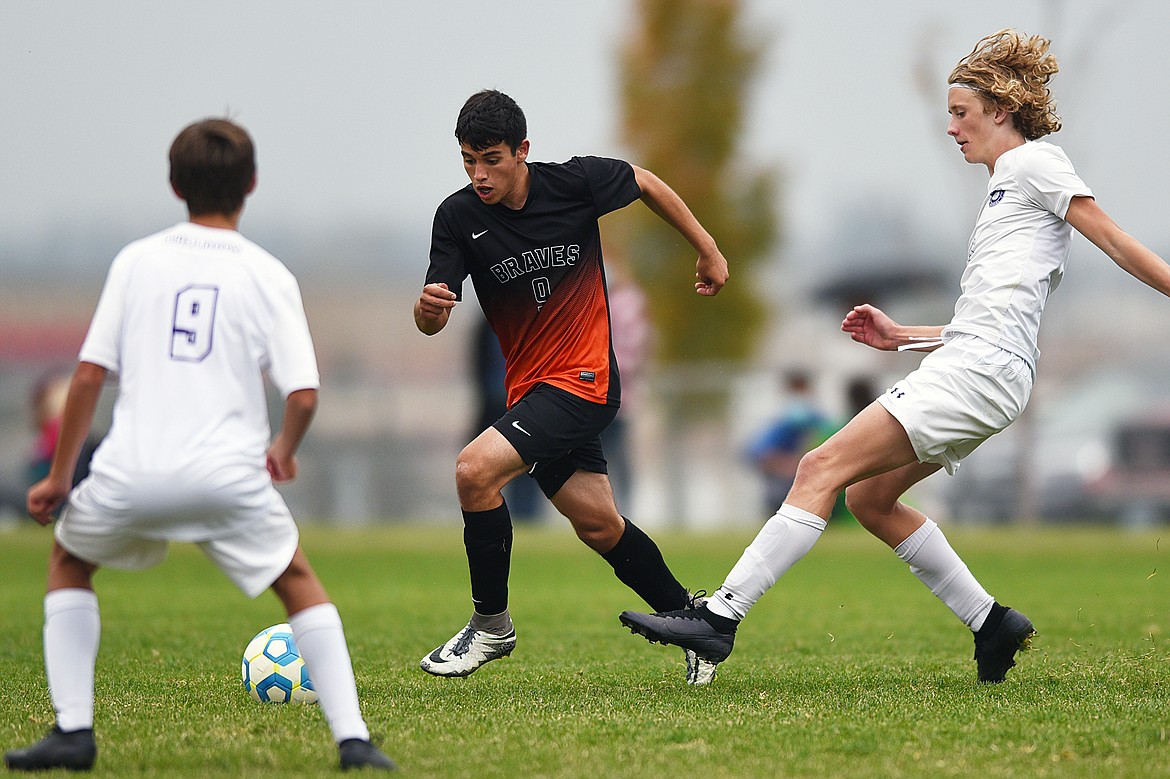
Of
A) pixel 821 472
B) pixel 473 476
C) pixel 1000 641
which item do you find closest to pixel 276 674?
pixel 473 476

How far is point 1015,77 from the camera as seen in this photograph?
5250 millimetres

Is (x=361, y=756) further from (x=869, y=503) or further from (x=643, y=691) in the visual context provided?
(x=869, y=503)

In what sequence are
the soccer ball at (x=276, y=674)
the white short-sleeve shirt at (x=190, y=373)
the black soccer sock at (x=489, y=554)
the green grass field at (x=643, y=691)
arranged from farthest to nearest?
the black soccer sock at (x=489, y=554) → the soccer ball at (x=276, y=674) → the green grass field at (x=643, y=691) → the white short-sleeve shirt at (x=190, y=373)

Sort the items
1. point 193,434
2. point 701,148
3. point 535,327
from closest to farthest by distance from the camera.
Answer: point 193,434, point 535,327, point 701,148

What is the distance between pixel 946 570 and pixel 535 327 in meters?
1.78

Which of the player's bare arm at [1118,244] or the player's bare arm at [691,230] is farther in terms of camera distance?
the player's bare arm at [691,230]

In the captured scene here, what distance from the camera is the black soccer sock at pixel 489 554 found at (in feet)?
18.2

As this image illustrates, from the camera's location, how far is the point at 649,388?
19.5 m

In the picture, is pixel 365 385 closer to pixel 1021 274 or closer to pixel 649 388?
pixel 649 388

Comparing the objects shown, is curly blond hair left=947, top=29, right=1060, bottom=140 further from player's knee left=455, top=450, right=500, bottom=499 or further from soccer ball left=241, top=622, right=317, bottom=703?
soccer ball left=241, top=622, right=317, bottom=703

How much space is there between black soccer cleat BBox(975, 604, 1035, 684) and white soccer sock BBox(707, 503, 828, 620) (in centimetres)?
82

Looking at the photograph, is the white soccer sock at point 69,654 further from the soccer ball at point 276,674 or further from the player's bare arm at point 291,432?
the soccer ball at point 276,674

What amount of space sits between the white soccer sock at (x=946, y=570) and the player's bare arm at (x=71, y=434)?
10.1 ft

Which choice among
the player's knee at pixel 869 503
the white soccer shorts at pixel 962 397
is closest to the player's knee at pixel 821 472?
the white soccer shorts at pixel 962 397
